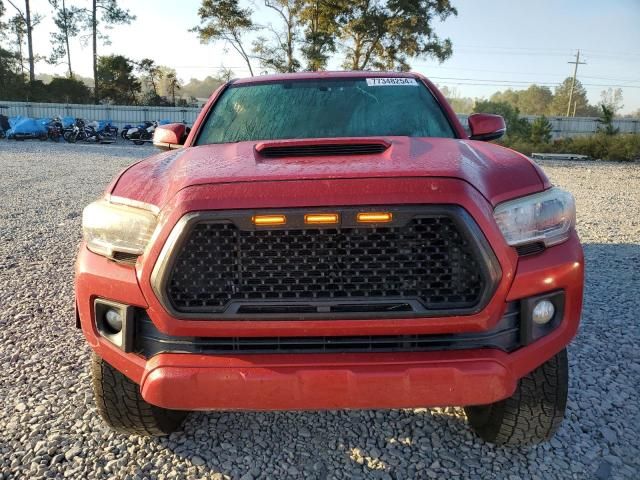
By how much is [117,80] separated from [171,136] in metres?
38.6

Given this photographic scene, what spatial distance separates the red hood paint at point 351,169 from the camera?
1.89m

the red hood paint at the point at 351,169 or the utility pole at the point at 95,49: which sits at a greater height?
the utility pole at the point at 95,49

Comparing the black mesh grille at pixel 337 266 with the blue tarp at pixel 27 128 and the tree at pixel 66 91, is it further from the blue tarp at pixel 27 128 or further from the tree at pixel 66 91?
the tree at pixel 66 91

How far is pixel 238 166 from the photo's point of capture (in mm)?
2041

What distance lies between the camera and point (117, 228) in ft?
6.61

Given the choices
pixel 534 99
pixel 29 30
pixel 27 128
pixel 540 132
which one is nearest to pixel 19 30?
pixel 29 30

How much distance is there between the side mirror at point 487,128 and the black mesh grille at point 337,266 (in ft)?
5.41

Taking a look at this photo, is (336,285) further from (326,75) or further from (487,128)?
(326,75)

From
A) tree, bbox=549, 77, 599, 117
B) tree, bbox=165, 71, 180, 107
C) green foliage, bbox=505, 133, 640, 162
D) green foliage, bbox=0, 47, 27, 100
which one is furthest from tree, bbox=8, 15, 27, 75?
tree, bbox=549, 77, 599, 117

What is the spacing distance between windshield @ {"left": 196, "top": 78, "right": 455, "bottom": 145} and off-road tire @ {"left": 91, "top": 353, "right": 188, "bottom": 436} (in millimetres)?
1465

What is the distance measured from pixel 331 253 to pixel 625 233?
657cm

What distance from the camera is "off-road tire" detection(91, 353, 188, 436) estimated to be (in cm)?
224

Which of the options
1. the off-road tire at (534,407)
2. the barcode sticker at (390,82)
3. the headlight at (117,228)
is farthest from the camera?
the barcode sticker at (390,82)

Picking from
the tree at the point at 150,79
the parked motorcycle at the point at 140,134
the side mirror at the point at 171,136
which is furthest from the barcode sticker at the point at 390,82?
the tree at the point at 150,79
